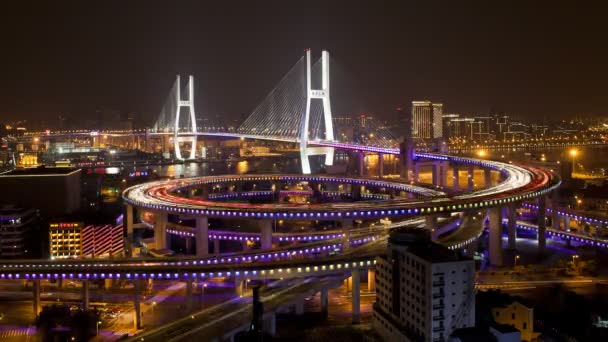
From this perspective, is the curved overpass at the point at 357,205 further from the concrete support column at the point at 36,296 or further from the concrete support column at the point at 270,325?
the concrete support column at the point at 270,325

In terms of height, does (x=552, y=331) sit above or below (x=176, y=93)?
below

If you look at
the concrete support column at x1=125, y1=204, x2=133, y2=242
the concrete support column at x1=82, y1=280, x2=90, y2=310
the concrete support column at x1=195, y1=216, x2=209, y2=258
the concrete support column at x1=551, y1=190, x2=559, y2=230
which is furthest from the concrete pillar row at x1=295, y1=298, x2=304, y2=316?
the concrete support column at x1=551, y1=190, x2=559, y2=230

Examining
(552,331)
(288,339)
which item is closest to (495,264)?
(552,331)

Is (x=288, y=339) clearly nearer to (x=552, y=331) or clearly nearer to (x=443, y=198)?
(x=552, y=331)

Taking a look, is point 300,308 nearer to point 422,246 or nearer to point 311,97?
point 422,246

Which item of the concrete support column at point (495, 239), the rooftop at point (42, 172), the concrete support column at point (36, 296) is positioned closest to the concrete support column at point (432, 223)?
the concrete support column at point (495, 239)

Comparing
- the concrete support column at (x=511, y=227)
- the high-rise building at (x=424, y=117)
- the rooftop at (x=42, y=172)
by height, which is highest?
the high-rise building at (x=424, y=117)

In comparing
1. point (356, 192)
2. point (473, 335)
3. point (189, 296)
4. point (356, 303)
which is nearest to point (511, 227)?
point (356, 303)
